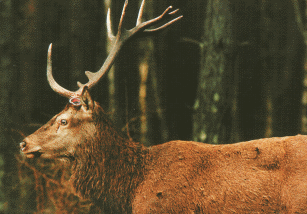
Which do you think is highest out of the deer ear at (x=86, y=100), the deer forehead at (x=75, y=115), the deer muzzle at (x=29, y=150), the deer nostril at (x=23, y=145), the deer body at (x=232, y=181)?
the deer ear at (x=86, y=100)

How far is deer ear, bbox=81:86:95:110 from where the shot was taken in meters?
3.72

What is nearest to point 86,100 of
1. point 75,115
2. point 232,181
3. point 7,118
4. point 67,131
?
point 75,115

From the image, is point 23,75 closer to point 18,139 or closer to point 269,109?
point 18,139

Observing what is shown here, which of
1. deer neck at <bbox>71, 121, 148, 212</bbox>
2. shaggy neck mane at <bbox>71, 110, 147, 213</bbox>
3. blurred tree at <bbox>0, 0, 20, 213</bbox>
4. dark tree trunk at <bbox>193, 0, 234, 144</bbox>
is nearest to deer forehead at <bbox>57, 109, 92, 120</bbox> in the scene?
shaggy neck mane at <bbox>71, 110, 147, 213</bbox>

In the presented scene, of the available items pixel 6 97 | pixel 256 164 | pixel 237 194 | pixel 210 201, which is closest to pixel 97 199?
pixel 210 201

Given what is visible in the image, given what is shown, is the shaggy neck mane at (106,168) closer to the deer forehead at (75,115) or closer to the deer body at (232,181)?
the deer forehead at (75,115)

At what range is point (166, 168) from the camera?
143 inches

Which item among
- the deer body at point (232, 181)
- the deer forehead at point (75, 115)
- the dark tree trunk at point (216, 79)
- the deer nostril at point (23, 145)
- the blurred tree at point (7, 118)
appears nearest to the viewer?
the deer body at point (232, 181)

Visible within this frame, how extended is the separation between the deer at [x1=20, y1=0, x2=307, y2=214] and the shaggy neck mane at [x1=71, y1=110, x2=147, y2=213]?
0.01m

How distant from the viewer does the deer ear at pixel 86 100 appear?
372 centimetres

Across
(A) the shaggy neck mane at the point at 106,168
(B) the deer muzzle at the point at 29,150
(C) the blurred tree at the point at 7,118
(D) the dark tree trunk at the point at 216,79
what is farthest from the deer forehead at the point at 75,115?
(C) the blurred tree at the point at 7,118

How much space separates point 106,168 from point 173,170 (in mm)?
809

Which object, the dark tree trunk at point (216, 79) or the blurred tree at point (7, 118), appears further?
the blurred tree at point (7, 118)

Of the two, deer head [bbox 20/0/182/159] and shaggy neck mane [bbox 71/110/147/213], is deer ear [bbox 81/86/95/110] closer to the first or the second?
deer head [bbox 20/0/182/159]
